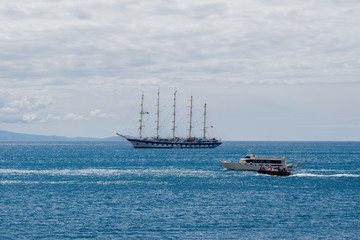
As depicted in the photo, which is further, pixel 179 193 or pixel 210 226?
pixel 179 193

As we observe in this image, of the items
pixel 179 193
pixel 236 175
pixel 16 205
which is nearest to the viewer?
pixel 16 205

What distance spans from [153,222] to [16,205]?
70.6ft

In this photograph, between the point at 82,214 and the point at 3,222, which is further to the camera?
the point at 82,214

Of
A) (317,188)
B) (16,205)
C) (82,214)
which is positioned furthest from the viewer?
(317,188)

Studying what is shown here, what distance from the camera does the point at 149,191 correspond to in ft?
240

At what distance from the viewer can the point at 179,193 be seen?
70812 mm

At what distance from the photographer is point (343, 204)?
60.6 meters

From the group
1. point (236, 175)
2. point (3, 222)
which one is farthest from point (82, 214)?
point (236, 175)

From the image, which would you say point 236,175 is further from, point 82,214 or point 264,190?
point 82,214

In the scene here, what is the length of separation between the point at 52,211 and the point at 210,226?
20385 mm

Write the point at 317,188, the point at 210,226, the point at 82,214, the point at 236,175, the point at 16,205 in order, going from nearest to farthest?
the point at 210,226, the point at 82,214, the point at 16,205, the point at 317,188, the point at 236,175

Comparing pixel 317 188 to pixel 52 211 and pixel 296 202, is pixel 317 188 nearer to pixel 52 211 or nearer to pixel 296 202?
pixel 296 202

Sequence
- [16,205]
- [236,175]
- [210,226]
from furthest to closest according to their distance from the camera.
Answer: [236,175]
[16,205]
[210,226]

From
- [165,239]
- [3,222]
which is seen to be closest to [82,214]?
[3,222]
